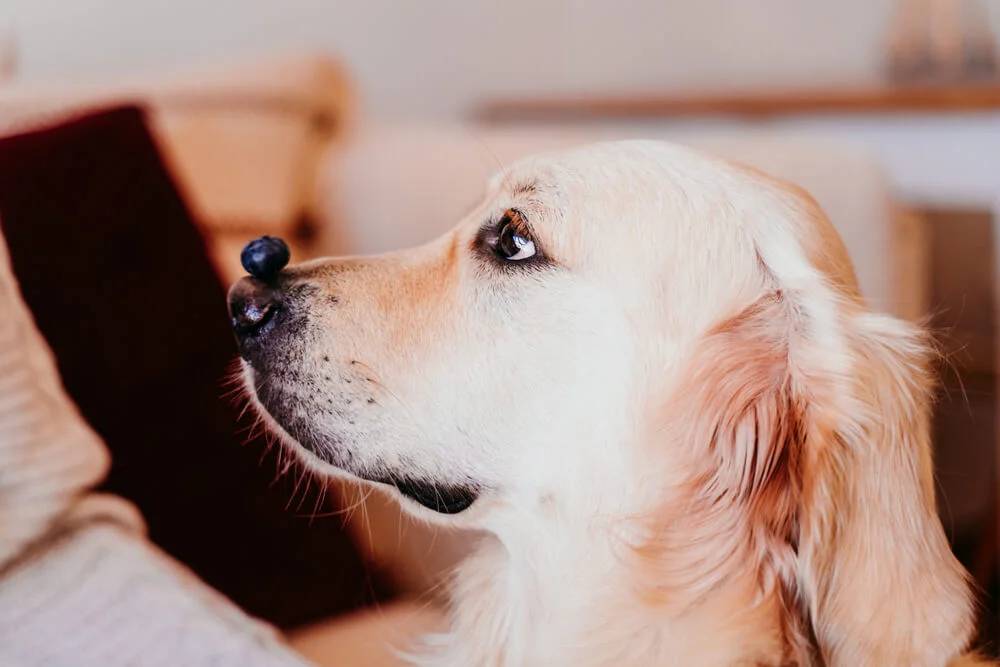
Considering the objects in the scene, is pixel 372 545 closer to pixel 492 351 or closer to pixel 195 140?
pixel 492 351

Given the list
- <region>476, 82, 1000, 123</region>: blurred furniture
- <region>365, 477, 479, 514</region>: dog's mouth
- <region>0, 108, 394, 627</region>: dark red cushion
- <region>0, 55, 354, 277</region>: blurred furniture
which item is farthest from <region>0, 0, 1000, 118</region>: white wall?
<region>365, 477, 479, 514</region>: dog's mouth

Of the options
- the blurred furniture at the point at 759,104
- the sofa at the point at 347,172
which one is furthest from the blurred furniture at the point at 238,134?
the blurred furniture at the point at 759,104

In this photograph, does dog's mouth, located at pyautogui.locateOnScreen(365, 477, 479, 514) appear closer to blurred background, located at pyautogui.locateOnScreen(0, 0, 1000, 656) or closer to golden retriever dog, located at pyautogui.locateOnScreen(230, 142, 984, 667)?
golden retriever dog, located at pyautogui.locateOnScreen(230, 142, 984, 667)

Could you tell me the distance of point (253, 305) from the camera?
0.81 m

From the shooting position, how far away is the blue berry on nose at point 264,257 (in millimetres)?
809

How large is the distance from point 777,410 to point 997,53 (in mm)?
2528

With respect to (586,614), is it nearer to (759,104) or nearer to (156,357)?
(156,357)

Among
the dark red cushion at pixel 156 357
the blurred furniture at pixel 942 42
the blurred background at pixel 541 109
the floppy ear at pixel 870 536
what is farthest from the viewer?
the blurred furniture at pixel 942 42

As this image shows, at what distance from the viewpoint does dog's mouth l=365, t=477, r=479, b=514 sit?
0.80 m

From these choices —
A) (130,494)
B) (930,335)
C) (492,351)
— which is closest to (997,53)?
(930,335)

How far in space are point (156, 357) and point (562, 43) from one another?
7.82ft

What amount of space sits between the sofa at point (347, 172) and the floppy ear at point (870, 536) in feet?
1.55

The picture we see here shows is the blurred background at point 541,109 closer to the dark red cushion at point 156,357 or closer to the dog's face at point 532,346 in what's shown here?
Answer: the dark red cushion at point 156,357

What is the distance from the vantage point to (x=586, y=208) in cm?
80
